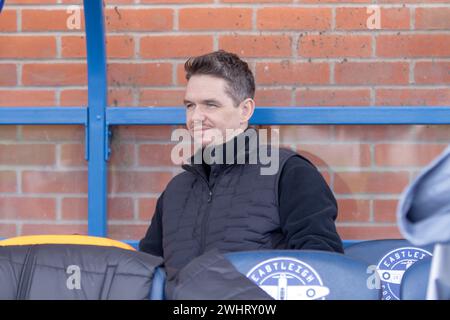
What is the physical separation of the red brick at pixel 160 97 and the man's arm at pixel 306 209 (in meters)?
0.75

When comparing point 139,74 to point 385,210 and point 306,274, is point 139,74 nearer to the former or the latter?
point 385,210

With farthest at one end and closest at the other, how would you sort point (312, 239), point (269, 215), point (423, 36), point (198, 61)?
point (423, 36) → point (198, 61) → point (269, 215) → point (312, 239)

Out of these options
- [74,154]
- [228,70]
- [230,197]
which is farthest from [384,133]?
[74,154]

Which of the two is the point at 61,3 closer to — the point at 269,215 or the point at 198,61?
the point at 198,61

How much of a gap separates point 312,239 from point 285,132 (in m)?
0.84

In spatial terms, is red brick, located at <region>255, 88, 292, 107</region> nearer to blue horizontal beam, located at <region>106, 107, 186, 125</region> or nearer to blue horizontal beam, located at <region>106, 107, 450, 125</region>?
blue horizontal beam, located at <region>106, 107, 450, 125</region>

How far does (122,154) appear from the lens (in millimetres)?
3209

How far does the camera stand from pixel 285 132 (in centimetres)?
A: 312

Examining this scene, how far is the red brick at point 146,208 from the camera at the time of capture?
3.22m

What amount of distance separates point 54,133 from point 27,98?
7.4 inches

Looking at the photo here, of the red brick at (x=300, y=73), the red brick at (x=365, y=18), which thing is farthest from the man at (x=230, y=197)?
the red brick at (x=365, y=18)

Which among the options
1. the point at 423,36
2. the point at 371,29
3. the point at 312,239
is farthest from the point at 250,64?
the point at 312,239

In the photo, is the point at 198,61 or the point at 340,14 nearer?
the point at 198,61

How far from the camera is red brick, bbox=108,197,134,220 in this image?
3225mm
